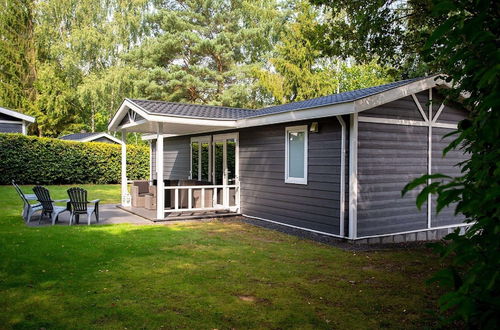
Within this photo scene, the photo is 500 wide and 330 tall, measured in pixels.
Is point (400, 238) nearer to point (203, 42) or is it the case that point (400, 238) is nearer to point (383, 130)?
point (383, 130)

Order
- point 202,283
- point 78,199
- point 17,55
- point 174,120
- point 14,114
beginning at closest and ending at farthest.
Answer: point 202,283, point 78,199, point 174,120, point 14,114, point 17,55

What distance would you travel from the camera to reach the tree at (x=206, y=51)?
25438mm

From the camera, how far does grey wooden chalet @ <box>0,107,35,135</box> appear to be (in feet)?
63.8

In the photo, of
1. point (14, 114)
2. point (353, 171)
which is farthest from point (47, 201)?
point (14, 114)

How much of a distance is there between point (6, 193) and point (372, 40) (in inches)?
536

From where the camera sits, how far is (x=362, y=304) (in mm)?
4332

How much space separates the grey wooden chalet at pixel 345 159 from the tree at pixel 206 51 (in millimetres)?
15206

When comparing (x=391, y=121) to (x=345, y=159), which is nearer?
(x=345, y=159)

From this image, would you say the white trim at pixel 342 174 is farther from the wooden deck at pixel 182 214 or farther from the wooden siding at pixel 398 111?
the wooden deck at pixel 182 214

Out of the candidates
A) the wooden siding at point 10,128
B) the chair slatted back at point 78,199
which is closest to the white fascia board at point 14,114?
the wooden siding at point 10,128

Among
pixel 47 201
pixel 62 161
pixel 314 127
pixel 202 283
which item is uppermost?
pixel 314 127

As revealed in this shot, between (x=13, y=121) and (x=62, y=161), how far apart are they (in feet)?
12.3

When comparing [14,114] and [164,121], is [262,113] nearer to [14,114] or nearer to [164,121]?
[164,121]

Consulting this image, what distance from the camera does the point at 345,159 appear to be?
751 cm
